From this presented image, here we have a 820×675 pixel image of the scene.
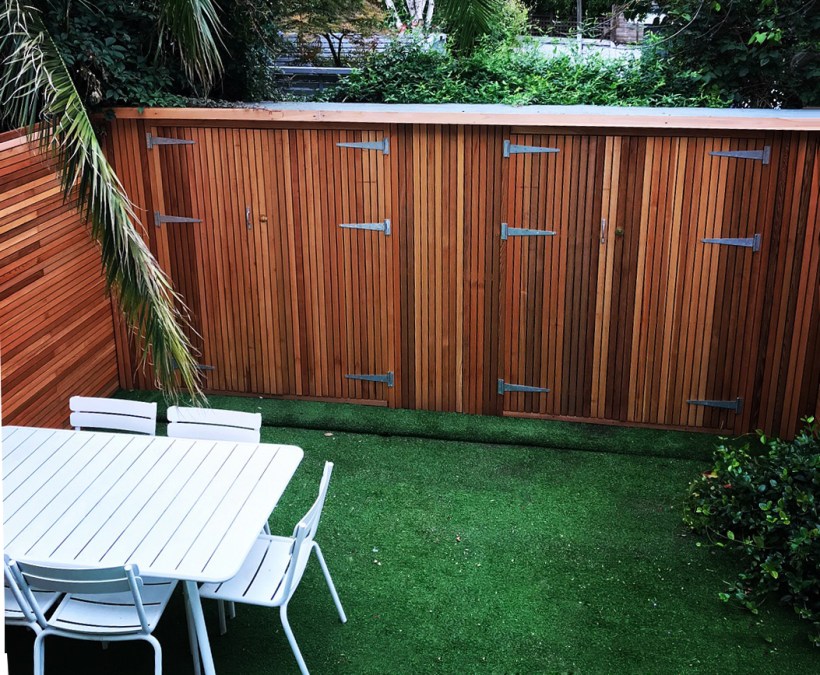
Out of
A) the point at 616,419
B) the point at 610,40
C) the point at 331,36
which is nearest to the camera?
the point at 616,419

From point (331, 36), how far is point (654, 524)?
238 inches

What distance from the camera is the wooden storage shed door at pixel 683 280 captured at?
579 centimetres

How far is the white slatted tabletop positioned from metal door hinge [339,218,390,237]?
248 centimetres

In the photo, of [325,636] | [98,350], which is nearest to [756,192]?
[325,636]

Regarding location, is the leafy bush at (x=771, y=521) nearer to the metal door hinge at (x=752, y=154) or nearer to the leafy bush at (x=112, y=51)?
the metal door hinge at (x=752, y=154)

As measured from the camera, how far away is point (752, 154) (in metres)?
5.67

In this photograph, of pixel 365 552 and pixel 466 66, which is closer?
pixel 365 552

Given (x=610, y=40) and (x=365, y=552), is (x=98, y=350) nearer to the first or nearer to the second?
(x=365, y=552)

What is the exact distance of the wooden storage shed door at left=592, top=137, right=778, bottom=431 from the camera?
5.79m

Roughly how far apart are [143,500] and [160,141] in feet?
11.2

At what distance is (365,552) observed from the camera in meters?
4.94

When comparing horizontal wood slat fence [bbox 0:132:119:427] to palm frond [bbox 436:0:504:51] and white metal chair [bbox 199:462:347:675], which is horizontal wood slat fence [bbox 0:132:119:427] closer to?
white metal chair [bbox 199:462:347:675]

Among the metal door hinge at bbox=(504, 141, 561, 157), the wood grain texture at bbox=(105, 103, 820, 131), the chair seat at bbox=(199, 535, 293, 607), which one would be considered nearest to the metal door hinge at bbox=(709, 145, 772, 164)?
the wood grain texture at bbox=(105, 103, 820, 131)

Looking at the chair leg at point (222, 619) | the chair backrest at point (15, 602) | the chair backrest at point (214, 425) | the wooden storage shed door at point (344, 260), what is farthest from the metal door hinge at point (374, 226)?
the chair backrest at point (15, 602)
